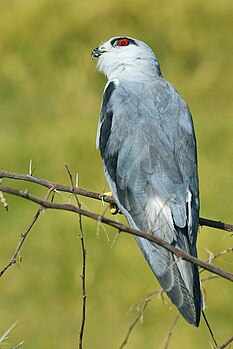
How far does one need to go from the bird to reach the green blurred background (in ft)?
3.89

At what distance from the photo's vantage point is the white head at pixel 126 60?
3.74 metres

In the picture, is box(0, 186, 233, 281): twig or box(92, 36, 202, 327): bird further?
box(92, 36, 202, 327): bird

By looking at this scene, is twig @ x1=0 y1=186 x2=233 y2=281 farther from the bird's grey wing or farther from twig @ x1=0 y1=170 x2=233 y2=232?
the bird's grey wing

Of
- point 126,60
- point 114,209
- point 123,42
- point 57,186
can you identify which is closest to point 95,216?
point 57,186

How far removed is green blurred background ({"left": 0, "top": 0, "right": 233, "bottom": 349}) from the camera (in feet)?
16.2

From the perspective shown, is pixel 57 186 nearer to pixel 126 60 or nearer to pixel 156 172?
pixel 156 172

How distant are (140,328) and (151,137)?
6.10ft

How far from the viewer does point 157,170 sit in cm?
320

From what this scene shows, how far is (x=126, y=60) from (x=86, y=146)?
260 cm

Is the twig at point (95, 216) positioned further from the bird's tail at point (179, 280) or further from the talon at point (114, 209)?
the talon at point (114, 209)

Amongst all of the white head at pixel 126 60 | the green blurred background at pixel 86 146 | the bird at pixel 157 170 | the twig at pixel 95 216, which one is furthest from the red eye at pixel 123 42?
the twig at pixel 95 216

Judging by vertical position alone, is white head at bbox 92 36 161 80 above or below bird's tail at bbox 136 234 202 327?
above

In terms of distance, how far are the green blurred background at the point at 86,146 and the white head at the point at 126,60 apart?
0.94 meters

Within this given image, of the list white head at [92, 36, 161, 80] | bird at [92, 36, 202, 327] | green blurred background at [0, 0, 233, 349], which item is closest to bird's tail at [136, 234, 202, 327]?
bird at [92, 36, 202, 327]
